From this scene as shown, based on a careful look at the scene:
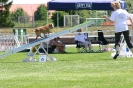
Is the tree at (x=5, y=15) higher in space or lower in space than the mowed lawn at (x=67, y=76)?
lower


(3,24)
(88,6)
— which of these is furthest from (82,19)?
(88,6)

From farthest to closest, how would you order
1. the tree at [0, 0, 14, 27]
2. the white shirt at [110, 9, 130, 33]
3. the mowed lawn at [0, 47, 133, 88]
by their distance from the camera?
the tree at [0, 0, 14, 27] < the white shirt at [110, 9, 130, 33] < the mowed lawn at [0, 47, 133, 88]

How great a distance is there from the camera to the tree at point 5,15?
59.9m

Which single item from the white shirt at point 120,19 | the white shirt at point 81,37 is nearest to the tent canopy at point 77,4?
the white shirt at point 81,37

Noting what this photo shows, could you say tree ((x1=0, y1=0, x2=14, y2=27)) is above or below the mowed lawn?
below

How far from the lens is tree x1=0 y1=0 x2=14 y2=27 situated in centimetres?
5994

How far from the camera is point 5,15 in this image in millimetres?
61312

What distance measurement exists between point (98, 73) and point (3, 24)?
47.5 m

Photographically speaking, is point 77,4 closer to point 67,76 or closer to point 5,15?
point 67,76

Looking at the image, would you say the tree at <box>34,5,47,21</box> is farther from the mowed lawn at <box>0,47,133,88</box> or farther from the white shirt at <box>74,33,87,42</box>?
A: the mowed lawn at <box>0,47,133,88</box>

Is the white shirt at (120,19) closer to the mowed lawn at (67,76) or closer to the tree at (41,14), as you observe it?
the mowed lawn at (67,76)

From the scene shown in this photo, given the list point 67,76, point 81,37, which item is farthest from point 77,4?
point 67,76

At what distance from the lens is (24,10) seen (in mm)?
73000


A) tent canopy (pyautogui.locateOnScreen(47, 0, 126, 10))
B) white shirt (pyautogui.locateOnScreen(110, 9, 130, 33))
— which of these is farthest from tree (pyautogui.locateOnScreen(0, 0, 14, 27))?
white shirt (pyautogui.locateOnScreen(110, 9, 130, 33))
